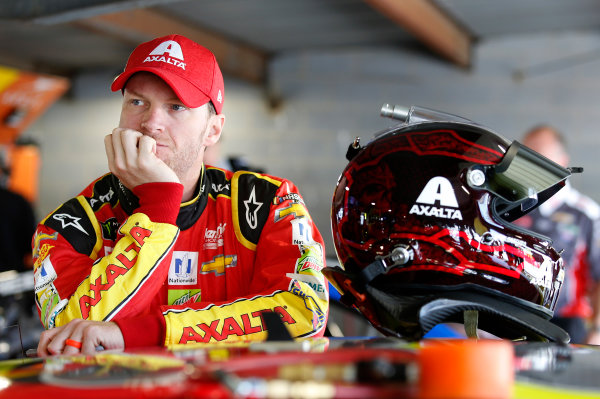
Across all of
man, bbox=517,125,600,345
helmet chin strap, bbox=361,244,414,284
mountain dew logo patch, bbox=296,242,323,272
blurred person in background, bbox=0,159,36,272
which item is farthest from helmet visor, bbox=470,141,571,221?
blurred person in background, bbox=0,159,36,272

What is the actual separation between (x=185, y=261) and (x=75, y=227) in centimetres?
25

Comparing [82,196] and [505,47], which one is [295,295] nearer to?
[82,196]

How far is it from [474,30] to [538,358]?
6553 millimetres

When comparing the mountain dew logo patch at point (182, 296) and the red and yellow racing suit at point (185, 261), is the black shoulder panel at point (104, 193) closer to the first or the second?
the red and yellow racing suit at point (185, 261)

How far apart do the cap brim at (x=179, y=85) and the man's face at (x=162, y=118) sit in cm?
2

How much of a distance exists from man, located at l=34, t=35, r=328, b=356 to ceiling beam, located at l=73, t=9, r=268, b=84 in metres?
4.63

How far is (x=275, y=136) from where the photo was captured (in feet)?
27.6

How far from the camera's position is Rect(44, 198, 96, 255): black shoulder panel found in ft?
5.08

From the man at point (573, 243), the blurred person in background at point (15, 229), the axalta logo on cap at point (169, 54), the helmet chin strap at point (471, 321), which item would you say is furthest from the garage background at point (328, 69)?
the helmet chin strap at point (471, 321)

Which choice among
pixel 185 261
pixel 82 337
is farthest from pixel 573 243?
pixel 82 337

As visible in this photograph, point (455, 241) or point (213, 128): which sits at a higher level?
point (213, 128)

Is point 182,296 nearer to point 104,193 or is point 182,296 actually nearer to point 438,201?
point 104,193

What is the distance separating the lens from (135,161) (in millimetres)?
1515

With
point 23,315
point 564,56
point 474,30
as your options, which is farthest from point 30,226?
point 564,56
